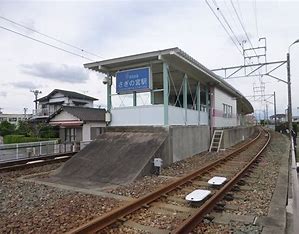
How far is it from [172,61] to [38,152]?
9.49 m

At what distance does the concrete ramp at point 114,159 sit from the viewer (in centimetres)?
856

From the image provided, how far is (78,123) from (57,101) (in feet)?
56.5

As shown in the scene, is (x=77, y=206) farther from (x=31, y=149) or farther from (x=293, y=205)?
(x=31, y=149)

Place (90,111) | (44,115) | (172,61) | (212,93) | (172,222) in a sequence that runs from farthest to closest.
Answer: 1. (44,115)
2. (90,111)
3. (212,93)
4. (172,61)
5. (172,222)

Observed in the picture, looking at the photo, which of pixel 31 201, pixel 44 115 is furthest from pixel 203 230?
pixel 44 115

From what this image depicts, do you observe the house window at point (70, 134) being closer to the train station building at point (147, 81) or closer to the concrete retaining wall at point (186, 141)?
the train station building at point (147, 81)

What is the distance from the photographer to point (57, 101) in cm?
4475

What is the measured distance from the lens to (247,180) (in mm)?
8062

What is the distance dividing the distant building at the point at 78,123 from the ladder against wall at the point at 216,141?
14526mm

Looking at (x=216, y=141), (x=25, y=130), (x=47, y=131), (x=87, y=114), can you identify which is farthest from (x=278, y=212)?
(x=25, y=130)

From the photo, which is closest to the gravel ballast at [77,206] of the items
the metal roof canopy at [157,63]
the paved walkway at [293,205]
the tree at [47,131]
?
the paved walkway at [293,205]

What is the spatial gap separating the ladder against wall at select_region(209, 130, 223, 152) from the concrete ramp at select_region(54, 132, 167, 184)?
20.5ft

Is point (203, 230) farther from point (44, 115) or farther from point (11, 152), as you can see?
point (44, 115)

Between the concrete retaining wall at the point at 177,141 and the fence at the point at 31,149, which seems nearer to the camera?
the concrete retaining wall at the point at 177,141
